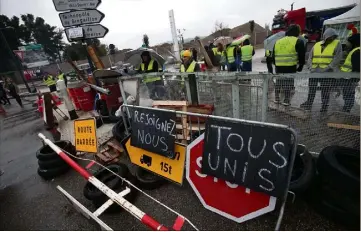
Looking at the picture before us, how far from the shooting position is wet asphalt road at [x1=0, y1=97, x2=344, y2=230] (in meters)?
2.48

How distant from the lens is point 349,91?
2.68m

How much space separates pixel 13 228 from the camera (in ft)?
10.2

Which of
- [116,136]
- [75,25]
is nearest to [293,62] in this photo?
[116,136]

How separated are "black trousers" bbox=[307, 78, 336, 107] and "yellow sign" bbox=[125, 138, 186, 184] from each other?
6.82 ft

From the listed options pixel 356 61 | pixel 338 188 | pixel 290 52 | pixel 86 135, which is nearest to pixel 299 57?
pixel 290 52

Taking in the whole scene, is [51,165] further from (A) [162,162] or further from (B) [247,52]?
(B) [247,52]

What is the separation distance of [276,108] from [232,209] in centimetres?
191

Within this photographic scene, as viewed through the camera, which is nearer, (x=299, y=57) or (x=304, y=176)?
(x=304, y=176)

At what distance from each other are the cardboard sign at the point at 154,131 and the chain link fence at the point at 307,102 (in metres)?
1.31

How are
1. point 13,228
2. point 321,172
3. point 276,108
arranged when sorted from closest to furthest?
point 321,172
point 13,228
point 276,108

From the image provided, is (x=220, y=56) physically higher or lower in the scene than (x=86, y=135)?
higher

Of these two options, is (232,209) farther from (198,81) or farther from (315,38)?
(315,38)

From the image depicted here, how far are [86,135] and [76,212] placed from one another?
1538 mm

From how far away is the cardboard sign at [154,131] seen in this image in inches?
110
